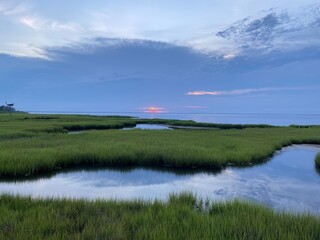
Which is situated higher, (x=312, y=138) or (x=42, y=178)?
(x=312, y=138)

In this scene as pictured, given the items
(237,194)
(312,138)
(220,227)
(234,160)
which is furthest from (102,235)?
(312,138)

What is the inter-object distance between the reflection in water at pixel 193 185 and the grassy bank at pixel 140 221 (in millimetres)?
2736

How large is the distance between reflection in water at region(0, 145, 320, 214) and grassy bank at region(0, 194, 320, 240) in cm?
274

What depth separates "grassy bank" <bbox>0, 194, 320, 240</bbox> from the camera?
6.26 metres

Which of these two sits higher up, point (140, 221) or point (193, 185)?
point (140, 221)

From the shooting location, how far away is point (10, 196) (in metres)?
9.04

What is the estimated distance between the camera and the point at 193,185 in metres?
→ 13.5

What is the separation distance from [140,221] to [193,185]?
6705 millimetres

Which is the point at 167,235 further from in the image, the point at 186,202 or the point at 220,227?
the point at 186,202

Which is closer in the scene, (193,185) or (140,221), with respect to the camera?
(140,221)

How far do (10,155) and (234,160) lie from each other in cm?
1188

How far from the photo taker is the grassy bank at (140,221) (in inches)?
246

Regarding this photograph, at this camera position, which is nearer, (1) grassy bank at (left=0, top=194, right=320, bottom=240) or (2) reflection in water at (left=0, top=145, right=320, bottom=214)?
(1) grassy bank at (left=0, top=194, right=320, bottom=240)

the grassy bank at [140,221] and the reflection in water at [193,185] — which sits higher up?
the grassy bank at [140,221]
